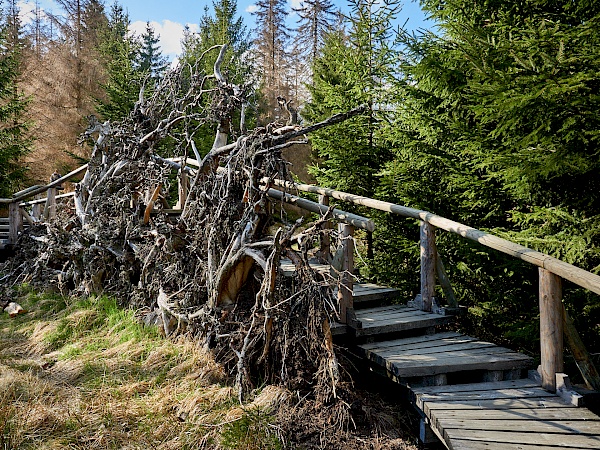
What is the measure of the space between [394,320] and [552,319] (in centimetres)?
154

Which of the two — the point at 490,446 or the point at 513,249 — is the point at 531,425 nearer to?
the point at 490,446

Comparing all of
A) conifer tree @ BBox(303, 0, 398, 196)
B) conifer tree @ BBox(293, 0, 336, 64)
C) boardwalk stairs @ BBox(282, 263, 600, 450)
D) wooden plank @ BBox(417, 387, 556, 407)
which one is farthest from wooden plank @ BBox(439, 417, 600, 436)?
conifer tree @ BBox(293, 0, 336, 64)

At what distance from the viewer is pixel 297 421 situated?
3355 millimetres

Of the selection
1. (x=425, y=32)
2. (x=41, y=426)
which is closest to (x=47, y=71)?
(x=425, y=32)

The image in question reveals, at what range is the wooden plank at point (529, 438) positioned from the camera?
8.95 ft

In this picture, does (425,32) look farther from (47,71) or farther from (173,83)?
(47,71)

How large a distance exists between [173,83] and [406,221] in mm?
4012

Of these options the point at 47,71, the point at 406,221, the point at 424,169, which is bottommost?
the point at 406,221

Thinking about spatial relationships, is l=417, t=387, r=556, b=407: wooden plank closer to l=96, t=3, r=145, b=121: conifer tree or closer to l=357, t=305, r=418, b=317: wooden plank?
l=357, t=305, r=418, b=317: wooden plank

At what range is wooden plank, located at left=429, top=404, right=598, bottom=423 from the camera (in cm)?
303

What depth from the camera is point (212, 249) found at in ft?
14.5

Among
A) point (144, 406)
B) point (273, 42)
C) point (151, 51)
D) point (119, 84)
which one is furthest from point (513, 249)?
point (151, 51)

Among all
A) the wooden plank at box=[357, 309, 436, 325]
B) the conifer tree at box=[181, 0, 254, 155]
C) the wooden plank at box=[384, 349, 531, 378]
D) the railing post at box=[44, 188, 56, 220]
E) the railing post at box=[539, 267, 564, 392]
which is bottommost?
the wooden plank at box=[384, 349, 531, 378]

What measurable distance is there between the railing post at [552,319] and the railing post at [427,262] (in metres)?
1.41
